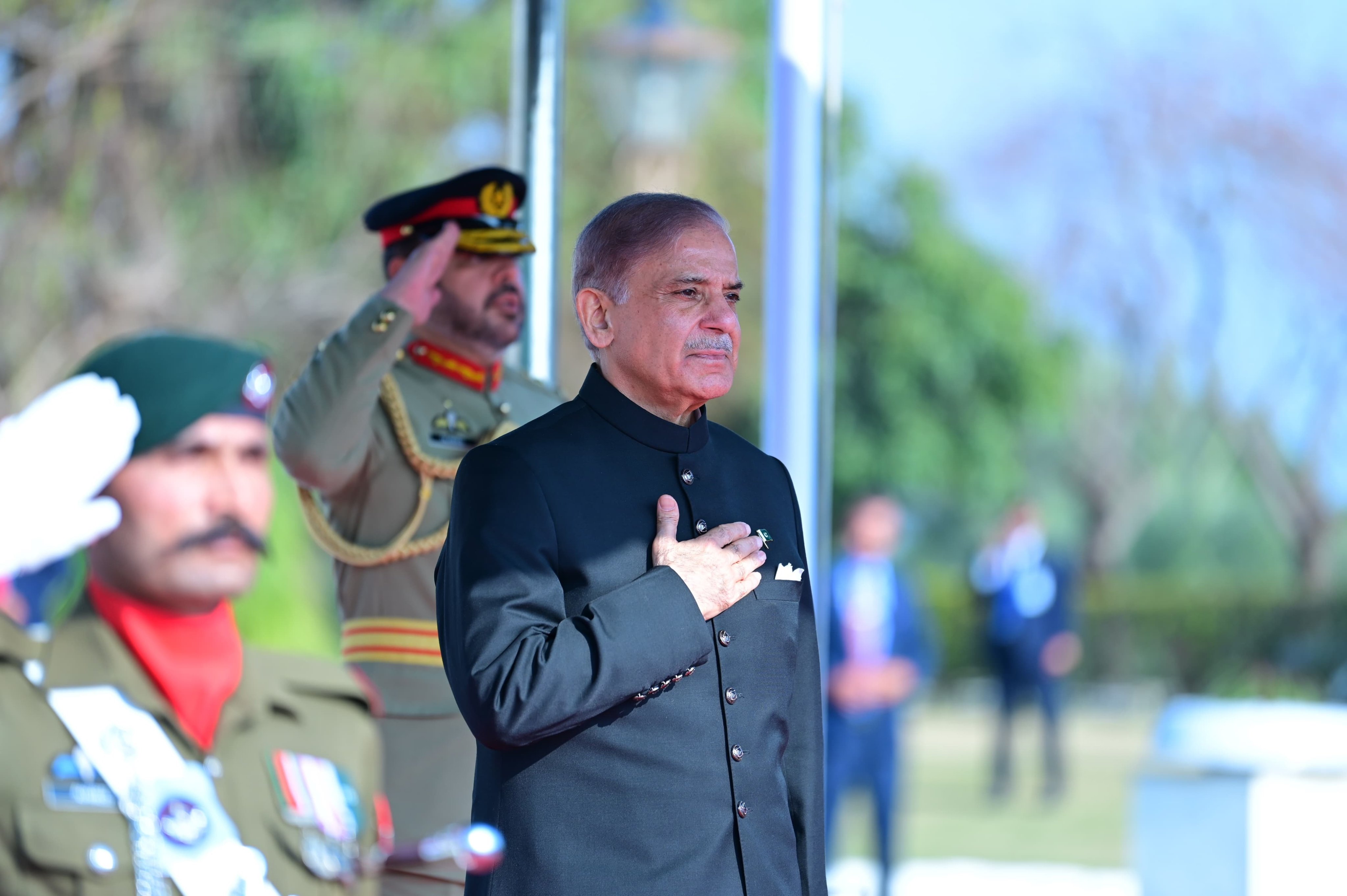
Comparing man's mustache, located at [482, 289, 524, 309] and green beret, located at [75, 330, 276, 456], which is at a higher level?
man's mustache, located at [482, 289, 524, 309]

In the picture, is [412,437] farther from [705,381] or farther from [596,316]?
[705,381]

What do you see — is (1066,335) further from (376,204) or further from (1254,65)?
(376,204)

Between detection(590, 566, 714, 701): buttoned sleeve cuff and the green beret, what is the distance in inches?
21.0

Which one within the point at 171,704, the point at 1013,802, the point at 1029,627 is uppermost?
the point at 171,704

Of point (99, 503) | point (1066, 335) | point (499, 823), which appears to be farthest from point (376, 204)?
point (1066, 335)

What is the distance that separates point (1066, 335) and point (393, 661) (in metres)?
22.2

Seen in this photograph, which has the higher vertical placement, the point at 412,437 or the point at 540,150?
the point at 540,150

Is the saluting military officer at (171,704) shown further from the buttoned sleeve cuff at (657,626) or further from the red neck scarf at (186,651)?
the buttoned sleeve cuff at (657,626)

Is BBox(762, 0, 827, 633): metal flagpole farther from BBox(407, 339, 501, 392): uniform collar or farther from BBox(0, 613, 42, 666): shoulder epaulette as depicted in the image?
BBox(0, 613, 42, 666): shoulder epaulette

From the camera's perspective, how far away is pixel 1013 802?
12125 millimetres

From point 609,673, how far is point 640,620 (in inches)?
3.1

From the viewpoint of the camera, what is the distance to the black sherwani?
2.00 m

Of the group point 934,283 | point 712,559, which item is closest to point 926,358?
point 934,283

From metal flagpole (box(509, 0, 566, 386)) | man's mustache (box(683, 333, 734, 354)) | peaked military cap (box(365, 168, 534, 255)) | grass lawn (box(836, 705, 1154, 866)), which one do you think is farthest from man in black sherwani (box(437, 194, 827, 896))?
grass lawn (box(836, 705, 1154, 866))
